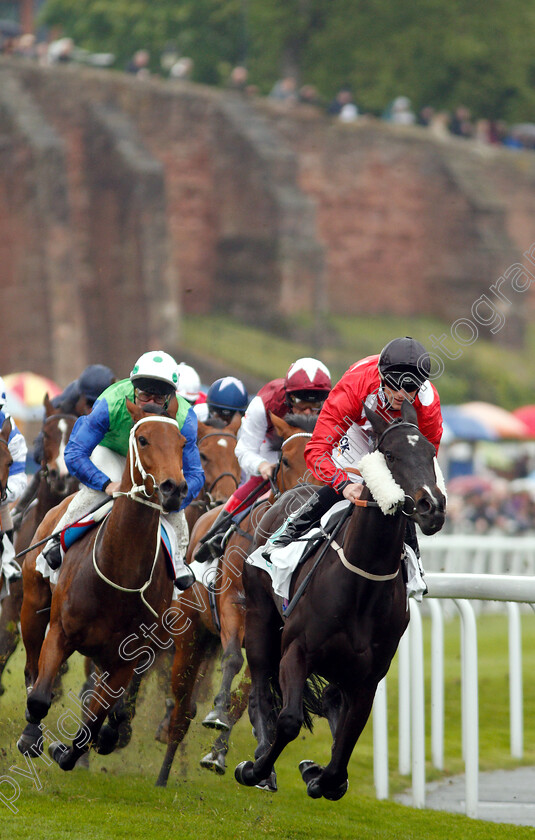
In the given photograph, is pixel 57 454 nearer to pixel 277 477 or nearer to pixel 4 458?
pixel 4 458

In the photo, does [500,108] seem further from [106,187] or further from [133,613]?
[133,613]

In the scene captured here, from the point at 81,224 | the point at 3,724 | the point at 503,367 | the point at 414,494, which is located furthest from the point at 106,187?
the point at 414,494

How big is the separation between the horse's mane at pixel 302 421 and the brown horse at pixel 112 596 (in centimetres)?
113

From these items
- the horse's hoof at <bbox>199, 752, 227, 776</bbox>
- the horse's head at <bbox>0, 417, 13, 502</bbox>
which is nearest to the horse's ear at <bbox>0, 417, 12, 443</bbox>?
the horse's head at <bbox>0, 417, 13, 502</bbox>

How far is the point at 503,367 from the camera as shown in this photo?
4244cm

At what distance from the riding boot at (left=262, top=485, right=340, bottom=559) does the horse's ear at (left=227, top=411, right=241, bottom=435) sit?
10.3 ft

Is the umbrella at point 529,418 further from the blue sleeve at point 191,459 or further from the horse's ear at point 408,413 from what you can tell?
the horse's ear at point 408,413

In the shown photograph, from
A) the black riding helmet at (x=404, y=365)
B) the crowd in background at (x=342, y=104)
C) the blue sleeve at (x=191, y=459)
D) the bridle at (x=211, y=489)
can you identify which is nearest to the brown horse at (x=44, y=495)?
the bridle at (x=211, y=489)

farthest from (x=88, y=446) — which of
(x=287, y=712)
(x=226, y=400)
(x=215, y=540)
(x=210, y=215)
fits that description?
(x=210, y=215)

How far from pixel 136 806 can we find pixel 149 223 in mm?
31713

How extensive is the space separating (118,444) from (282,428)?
926 mm

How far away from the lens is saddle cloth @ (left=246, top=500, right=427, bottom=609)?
6.95 meters

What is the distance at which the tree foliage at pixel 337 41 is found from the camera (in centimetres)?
4719

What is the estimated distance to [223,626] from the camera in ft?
28.1
